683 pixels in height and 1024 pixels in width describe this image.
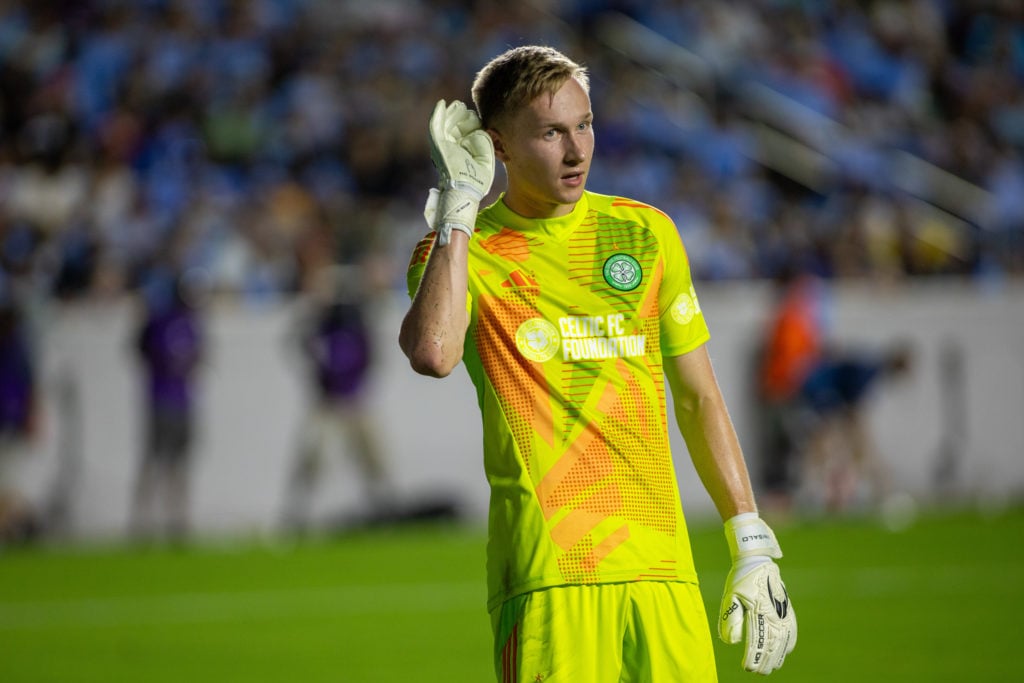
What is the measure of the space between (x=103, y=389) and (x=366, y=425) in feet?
8.47

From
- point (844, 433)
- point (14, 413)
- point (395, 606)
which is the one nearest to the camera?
point (395, 606)

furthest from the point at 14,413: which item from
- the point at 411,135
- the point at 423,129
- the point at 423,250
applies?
the point at 423,250

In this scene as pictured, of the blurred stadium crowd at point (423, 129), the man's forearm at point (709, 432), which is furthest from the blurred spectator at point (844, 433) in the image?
the man's forearm at point (709, 432)

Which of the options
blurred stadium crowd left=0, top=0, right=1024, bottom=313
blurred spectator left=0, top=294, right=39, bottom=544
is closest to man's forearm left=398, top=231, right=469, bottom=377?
blurred spectator left=0, top=294, right=39, bottom=544

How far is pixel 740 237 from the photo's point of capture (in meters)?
18.1

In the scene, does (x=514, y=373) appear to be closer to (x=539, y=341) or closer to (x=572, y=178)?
(x=539, y=341)

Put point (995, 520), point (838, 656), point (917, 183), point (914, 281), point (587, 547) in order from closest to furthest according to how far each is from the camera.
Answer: point (587, 547) → point (838, 656) → point (995, 520) → point (914, 281) → point (917, 183)

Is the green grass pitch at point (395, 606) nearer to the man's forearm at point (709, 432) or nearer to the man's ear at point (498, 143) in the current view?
the man's forearm at point (709, 432)

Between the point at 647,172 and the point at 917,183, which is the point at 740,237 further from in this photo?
the point at 917,183

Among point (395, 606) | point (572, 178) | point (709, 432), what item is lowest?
point (395, 606)

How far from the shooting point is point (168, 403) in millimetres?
15688

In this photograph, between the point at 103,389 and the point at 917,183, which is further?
the point at 917,183

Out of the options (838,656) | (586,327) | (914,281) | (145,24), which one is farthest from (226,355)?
(586,327)

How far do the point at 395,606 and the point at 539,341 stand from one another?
26.1 feet
